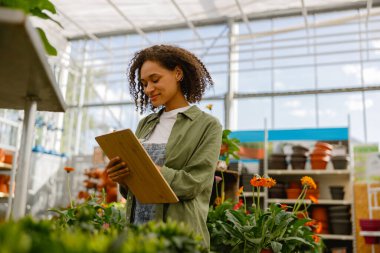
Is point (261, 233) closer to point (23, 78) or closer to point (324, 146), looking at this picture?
point (23, 78)

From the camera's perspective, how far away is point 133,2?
283 inches

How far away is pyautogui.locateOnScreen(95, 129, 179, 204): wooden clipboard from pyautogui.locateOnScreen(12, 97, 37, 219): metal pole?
0.23m

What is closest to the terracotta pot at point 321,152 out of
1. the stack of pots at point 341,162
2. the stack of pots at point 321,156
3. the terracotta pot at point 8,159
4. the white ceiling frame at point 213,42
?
the stack of pots at point 321,156

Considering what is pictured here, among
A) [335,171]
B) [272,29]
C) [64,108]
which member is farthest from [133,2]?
[64,108]

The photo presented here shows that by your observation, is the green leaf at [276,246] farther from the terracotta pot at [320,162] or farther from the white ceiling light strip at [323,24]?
the white ceiling light strip at [323,24]

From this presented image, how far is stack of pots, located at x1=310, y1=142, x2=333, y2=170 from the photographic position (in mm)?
5359

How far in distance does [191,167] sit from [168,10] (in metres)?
6.53

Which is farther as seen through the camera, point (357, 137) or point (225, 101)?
point (225, 101)

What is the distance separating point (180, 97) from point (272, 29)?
7.25 meters

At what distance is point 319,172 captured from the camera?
208 inches

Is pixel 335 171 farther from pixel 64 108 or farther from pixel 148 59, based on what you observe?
pixel 64 108

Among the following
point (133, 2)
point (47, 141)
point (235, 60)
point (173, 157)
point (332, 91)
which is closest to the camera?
point (173, 157)

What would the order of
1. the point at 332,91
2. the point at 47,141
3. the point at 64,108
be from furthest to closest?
the point at 47,141, the point at 332,91, the point at 64,108

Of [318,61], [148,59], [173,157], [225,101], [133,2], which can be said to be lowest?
[173,157]
